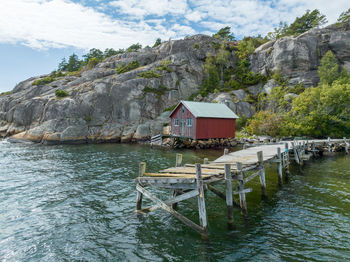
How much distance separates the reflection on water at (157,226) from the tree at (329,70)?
3910cm

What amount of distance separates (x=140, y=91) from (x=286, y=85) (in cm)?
3432

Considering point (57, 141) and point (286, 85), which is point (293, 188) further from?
point (286, 85)

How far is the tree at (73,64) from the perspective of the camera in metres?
94.2

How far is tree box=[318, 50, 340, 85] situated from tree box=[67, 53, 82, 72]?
8754cm

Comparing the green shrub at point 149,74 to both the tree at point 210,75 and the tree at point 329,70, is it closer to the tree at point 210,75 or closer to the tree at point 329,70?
the tree at point 210,75

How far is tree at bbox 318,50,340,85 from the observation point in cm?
4638

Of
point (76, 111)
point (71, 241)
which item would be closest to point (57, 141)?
point (76, 111)

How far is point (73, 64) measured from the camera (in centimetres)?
9469

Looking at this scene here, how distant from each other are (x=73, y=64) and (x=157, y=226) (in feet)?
330

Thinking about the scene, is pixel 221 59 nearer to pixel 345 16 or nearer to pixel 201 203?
pixel 345 16

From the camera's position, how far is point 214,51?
6875 centimetres

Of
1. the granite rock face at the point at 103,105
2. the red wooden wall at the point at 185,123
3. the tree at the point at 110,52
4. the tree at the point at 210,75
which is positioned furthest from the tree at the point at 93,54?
the red wooden wall at the point at 185,123

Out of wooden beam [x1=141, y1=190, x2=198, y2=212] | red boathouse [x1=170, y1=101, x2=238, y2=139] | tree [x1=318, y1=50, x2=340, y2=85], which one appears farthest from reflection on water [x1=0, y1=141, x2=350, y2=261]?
tree [x1=318, y1=50, x2=340, y2=85]

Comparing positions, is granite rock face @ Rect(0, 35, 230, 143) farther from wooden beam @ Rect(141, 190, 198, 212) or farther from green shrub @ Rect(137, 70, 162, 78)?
wooden beam @ Rect(141, 190, 198, 212)
